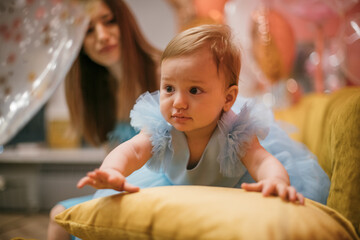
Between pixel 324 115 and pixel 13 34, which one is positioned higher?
pixel 13 34

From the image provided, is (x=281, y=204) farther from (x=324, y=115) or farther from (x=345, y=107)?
(x=324, y=115)

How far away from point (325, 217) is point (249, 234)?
0.13 meters

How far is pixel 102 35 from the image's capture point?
3.24 feet

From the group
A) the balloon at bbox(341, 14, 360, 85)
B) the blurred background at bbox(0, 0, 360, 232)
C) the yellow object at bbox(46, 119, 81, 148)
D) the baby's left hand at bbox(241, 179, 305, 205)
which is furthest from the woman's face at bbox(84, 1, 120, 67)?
the balloon at bbox(341, 14, 360, 85)

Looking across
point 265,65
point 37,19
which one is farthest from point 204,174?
point 265,65

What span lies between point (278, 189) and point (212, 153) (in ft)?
0.65

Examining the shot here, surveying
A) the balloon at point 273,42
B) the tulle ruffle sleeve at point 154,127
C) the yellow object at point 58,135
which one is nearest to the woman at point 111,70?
the tulle ruffle sleeve at point 154,127

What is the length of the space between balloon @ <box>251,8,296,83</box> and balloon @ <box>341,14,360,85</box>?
1.20 ft

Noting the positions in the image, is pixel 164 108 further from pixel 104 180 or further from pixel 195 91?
pixel 104 180

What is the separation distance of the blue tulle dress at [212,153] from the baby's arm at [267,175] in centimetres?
2

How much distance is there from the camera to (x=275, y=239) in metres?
0.39

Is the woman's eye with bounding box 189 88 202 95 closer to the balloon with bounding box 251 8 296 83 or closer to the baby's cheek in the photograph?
the baby's cheek

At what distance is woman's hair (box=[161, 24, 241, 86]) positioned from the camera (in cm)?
56

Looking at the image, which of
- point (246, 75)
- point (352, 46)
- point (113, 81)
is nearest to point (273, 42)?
point (352, 46)
